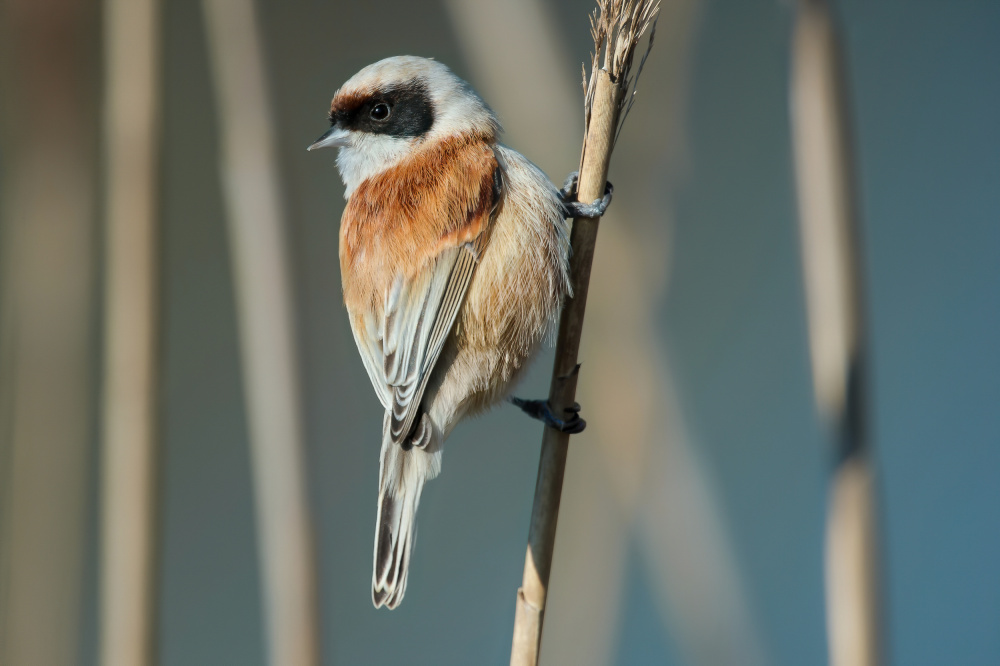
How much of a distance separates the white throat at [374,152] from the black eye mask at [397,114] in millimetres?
14

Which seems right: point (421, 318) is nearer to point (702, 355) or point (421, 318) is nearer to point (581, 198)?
point (581, 198)

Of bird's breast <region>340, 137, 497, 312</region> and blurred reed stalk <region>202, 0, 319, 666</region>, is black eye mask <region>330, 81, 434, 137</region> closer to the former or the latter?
bird's breast <region>340, 137, 497, 312</region>

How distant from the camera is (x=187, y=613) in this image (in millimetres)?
3438

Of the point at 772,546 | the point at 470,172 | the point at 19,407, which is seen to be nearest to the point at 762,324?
the point at 772,546

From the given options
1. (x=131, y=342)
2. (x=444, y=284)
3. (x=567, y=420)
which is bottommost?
(x=567, y=420)

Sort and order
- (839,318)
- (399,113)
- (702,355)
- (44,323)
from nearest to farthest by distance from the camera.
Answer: (839,318) < (399,113) < (44,323) < (702,355)

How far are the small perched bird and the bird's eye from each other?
0.10 ft

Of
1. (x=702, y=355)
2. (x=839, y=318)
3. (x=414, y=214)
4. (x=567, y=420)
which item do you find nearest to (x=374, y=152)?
(x=414, y=214)

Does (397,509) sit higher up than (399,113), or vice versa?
(399,113)

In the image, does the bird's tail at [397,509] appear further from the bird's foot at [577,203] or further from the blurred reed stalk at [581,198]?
the bird's foot at [577,203]

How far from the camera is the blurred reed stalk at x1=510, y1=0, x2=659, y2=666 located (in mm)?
1166

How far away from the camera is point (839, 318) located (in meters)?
1.44

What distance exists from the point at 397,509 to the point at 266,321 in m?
0.56

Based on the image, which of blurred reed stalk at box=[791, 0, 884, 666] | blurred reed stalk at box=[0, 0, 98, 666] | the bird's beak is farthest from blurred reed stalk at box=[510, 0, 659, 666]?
blurred reed stalk at box=[0, 0, 98, 666]
